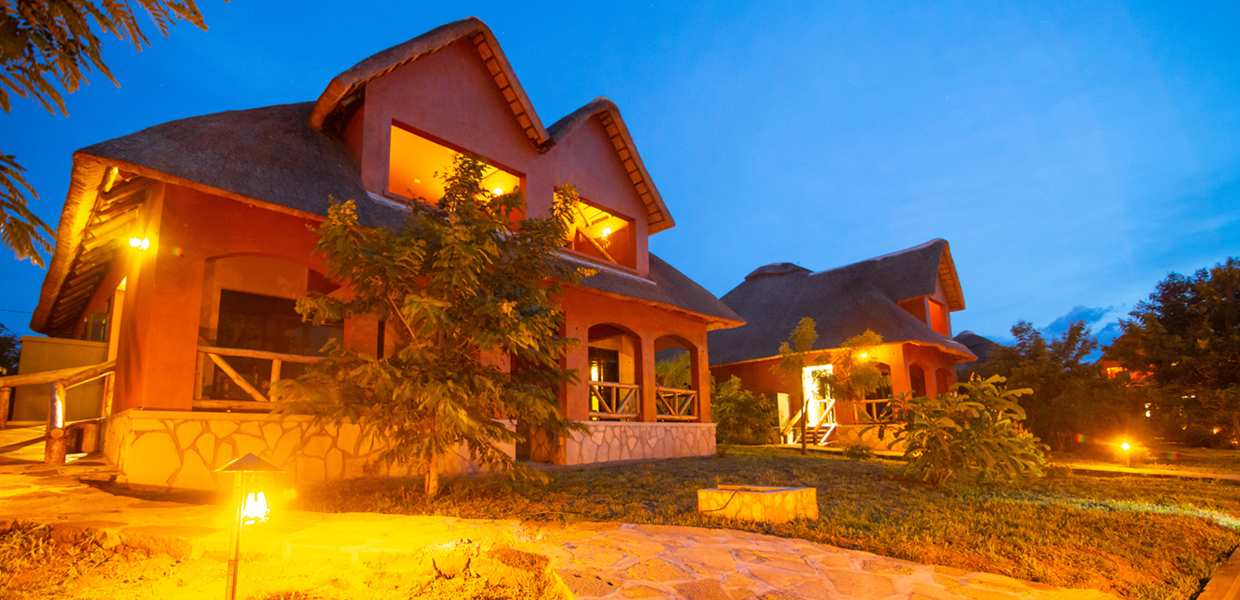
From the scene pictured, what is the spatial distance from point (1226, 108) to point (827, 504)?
160 meters

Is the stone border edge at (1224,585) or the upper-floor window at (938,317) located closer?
the stone border edge at (1224,585)

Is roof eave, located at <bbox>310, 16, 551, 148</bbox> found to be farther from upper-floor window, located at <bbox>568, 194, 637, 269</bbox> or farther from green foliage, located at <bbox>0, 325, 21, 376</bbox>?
green foliage, located at <bbox>0, 325, 21, 376</bbox>

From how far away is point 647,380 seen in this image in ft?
40.9

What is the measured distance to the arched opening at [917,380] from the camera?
70.7 ft

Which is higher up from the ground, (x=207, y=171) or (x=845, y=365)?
(x=207, y=171)

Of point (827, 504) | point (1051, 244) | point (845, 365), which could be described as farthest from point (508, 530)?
point (1051, 244)

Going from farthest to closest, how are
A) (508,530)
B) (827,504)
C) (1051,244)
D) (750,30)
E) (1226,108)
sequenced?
(1051,244)
(750,30)
(1226,108)
(827,504)
(508,530)

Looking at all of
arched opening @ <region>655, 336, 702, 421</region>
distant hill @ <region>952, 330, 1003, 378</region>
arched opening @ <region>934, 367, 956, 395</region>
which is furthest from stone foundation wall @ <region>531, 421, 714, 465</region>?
distant hill @ <region>952, 330, 1003, 378</region>

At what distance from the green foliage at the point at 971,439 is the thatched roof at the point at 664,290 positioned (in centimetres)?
512

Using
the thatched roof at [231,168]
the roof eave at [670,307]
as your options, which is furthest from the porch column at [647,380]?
the thatched roof at [231,168]

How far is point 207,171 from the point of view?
666 cm

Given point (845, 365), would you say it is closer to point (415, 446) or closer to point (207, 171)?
point (415, 446)

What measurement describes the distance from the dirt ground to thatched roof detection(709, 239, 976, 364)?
56.1 feet

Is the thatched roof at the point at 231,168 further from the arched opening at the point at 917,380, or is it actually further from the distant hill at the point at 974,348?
the distant hill at the point at 974,348
